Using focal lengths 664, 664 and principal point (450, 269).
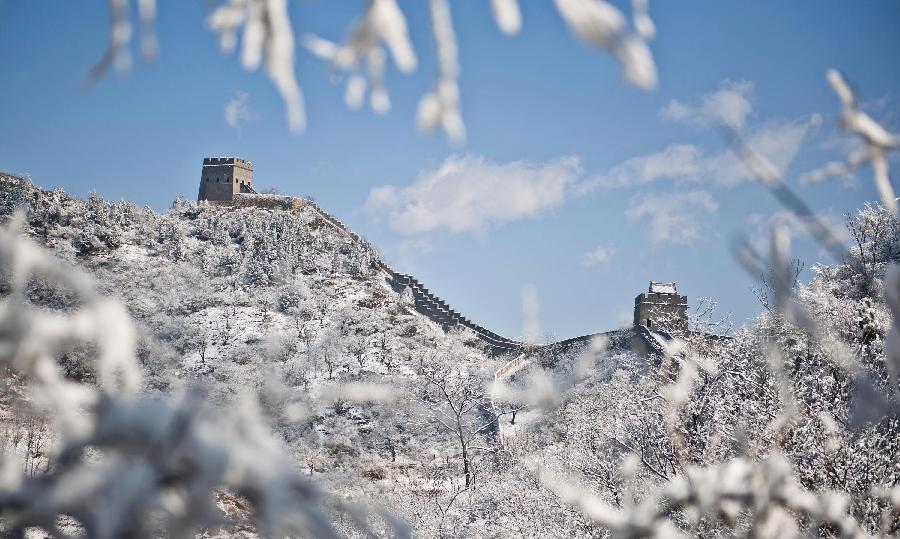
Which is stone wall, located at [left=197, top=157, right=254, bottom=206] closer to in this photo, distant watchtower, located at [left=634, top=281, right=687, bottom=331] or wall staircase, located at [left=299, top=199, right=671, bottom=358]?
wall staircase, located at [left=299, top=199, right=671, bottom=358]

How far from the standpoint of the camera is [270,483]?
0.83 meters

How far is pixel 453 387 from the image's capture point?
33344 mm

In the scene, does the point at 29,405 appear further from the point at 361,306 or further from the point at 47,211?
the point at 47,211

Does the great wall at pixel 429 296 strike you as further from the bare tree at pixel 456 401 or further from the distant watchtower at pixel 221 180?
the bare tree at pixel 456 401

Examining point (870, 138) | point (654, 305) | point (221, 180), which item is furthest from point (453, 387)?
point (221, 180)

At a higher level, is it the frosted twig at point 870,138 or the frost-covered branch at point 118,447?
the frosted twig at point 870,138

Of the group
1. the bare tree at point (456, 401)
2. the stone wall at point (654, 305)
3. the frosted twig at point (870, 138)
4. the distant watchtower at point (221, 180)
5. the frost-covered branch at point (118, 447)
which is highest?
the distant watchtower at point (221, 180)

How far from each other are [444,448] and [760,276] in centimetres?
3063

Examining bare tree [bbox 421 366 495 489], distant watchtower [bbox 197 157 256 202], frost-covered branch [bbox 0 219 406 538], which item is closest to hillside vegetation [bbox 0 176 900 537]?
frost-covered branch [bbox 0 219 406 538]

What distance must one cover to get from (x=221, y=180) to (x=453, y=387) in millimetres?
41644

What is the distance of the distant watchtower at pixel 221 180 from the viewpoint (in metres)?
64.6

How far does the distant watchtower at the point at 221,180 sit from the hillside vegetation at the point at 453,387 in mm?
5146

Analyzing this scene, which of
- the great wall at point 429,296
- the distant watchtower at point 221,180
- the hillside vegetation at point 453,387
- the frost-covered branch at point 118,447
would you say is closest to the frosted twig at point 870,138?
the hillside vegetation at point 453,387

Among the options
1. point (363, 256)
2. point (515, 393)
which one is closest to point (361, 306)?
point (363, 256)
